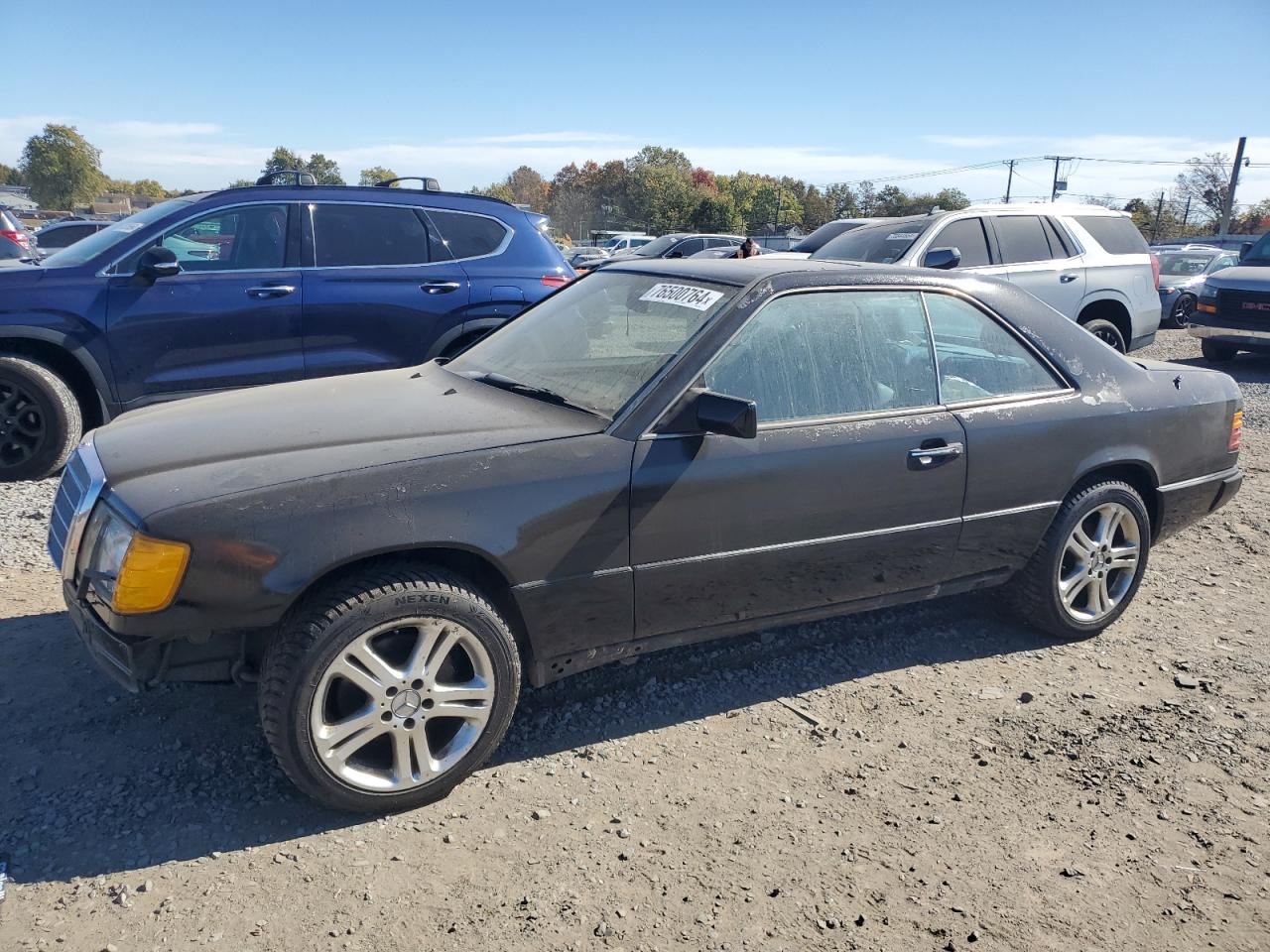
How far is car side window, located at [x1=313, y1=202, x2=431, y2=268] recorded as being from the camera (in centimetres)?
650

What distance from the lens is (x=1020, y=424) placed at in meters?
3.83

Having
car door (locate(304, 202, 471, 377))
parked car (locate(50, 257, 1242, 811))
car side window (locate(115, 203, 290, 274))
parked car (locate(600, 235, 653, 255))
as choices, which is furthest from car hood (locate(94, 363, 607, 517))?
parked car (locate(600, 235, 653, 255))

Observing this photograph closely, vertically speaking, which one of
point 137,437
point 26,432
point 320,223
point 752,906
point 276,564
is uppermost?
point 320,223

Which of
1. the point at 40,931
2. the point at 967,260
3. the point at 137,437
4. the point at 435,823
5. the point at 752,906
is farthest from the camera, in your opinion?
the point at 967,260

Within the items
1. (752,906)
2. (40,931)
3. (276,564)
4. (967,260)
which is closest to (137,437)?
(276,564)

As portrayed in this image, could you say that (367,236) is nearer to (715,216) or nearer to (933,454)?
(933,454)

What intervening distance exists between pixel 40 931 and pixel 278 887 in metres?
0.55

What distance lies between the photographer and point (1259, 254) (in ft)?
41.5

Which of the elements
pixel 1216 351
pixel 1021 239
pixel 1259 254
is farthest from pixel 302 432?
pixel 1259 254

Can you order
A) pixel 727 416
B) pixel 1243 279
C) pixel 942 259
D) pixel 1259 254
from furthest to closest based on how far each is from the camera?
pixel 1259 254, pixel 1243 279, pixel 942 259, pixel 727 416

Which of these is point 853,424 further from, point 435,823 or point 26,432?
point 26,432

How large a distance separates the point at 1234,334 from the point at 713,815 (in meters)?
11.6

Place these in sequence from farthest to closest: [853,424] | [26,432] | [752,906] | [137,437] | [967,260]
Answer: [967,260]
[26,432]
[853,424]
[137,437]
[752,906]

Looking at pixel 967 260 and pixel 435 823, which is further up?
pixel 967 260
